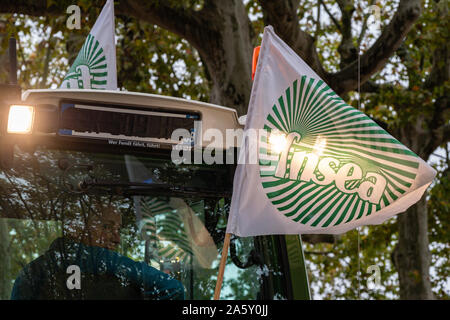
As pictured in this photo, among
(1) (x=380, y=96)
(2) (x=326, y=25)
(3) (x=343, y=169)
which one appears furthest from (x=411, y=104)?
(3) (x=343, y=169)

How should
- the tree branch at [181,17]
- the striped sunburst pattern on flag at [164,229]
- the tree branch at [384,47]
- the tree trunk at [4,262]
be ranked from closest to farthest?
the tree trunk at [4,262], the striped sunburst pattern on flag at [164,229], the tree branch at [384,47], the tree branch at [181,17]

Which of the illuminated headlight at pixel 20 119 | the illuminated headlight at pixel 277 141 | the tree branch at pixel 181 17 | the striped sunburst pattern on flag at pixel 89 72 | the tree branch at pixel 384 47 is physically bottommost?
the illuminated headlight at pixel 277 141

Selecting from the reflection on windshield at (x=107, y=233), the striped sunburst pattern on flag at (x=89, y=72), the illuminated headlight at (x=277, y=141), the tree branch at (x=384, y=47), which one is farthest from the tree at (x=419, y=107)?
the reflection on windshield at (x=107, y=233)

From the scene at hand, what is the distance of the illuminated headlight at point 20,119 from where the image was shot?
346cm

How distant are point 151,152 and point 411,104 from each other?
8.60m

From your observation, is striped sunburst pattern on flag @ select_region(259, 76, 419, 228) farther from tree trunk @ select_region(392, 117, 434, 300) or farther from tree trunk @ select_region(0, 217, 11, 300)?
tree trunk @ select_region(392, 117, 434, 300)

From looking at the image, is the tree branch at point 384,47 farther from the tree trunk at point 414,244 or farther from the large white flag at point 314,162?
the large white flag at point 314,162

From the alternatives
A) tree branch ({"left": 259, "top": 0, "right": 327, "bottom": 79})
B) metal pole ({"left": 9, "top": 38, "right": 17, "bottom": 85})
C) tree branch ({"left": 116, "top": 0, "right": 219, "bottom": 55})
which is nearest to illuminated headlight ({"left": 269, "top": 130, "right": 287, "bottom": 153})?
metal pole ({"left": 9, "top": 38, "right": 17, "bottom": 85})

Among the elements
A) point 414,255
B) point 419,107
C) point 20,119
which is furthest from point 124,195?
point 414,255

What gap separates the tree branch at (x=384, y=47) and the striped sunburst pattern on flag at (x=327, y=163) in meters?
4.99

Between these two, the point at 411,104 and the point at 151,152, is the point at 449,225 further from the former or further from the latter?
the point at 151,152

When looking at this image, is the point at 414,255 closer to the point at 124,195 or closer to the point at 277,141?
the point at 277,141

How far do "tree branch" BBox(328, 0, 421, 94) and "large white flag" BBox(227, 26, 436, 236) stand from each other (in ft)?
16.2

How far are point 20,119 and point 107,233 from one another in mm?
711
